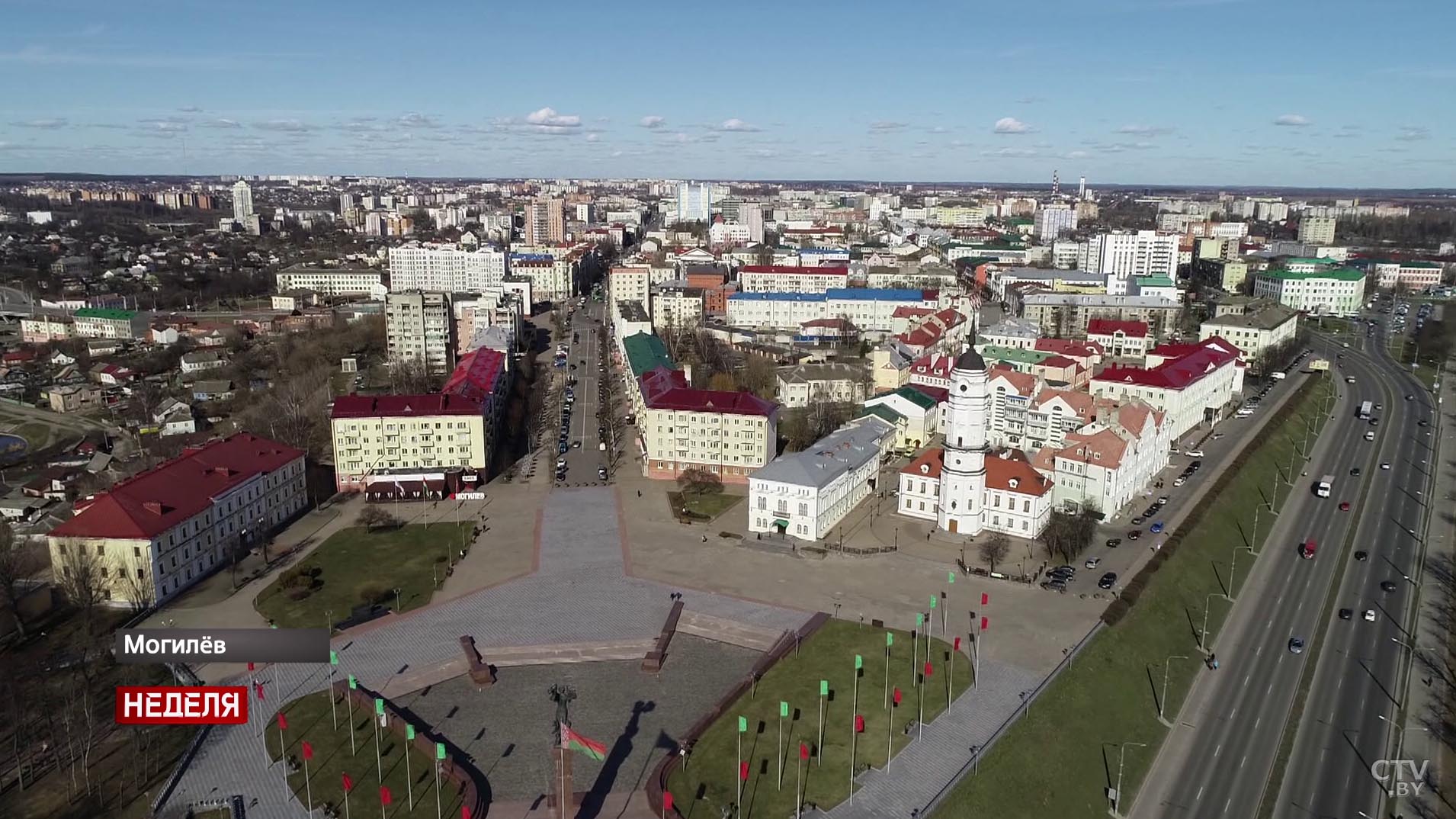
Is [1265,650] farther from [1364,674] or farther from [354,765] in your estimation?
[354,765]

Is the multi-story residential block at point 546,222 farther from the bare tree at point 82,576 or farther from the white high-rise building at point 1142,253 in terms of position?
the bare tree at point 82,576

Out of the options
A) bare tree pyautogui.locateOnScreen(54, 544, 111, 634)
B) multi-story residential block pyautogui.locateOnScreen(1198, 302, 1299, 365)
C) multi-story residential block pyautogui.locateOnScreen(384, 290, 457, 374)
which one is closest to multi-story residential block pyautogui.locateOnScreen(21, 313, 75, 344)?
multi-story residential block pyautogui.locateOnScreen(384, 290, 457, 374)

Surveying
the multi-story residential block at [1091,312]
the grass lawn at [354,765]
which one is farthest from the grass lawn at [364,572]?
the multi-story residential block at [1091,312]

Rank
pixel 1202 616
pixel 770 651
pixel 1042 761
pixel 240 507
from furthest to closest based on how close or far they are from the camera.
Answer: pixel 240 507
pixel 1202 616
pixel 770 651
pixel 1042 761

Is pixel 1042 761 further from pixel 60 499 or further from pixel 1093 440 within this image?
pixel 60 499

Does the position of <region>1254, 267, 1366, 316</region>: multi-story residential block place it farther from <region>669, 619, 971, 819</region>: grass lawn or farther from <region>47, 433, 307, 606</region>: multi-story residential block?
<region>47, 433, 307, 606</region>: multi-story residential block

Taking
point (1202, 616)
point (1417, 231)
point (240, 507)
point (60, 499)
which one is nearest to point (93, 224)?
point (60, 499)
